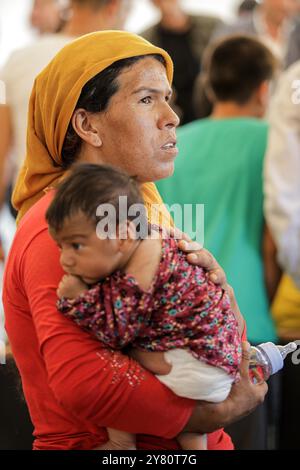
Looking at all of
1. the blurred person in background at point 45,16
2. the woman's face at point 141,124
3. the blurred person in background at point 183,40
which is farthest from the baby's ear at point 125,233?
the blurred person in background at point 45,16

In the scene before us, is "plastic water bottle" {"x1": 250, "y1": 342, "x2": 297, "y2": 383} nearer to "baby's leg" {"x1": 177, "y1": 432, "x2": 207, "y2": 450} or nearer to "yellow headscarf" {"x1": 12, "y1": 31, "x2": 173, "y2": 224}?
"baby's leg" {"x1": 177, "y1": 432, "x2": 207, "y2": 450}

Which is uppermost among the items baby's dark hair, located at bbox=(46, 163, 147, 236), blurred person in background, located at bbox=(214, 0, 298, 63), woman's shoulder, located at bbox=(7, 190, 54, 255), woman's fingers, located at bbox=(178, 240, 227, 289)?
blurred person in background, located at bbox=(214, 0, 298, 63)

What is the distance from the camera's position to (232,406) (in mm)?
1784

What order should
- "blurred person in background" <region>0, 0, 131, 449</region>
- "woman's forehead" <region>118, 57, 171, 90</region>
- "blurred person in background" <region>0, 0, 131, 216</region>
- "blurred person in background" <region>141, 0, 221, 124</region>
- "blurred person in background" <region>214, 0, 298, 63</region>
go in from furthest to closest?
"blurred person in background" <region>214, 0, 298, 63</region>
"blurred person in background" <region>141, 0, 221, 124</region>
"blurred person in background" <region>0, 0, 131, 216</region>
"blurred person in background" <region>0, 0, 131, 449</region>
"woman's forehead" <region>118, 57, 171, 90</region>

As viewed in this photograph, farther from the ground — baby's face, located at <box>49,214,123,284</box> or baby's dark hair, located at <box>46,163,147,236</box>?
baby's dark hair, located at <box>46,163,147,236</box>

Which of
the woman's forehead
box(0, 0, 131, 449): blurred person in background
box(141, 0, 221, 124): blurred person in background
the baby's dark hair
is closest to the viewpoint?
the baby's dark hair

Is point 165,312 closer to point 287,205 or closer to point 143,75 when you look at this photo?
point 143,75

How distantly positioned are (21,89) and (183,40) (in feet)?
7.61

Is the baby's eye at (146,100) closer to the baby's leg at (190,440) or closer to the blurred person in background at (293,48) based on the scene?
the baby's leg at (190,440)

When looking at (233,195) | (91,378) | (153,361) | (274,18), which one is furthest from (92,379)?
(274,18)

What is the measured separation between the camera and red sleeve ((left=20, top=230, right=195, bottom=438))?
65.1 inches

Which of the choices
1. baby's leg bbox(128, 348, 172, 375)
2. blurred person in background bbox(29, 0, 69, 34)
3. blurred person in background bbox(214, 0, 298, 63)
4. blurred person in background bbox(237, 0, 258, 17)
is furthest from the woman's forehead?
blurred person in background bbox(29, 0, 69, 34)

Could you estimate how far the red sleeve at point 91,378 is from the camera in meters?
1.65

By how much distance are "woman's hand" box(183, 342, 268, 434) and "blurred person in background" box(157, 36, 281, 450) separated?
1.27m
